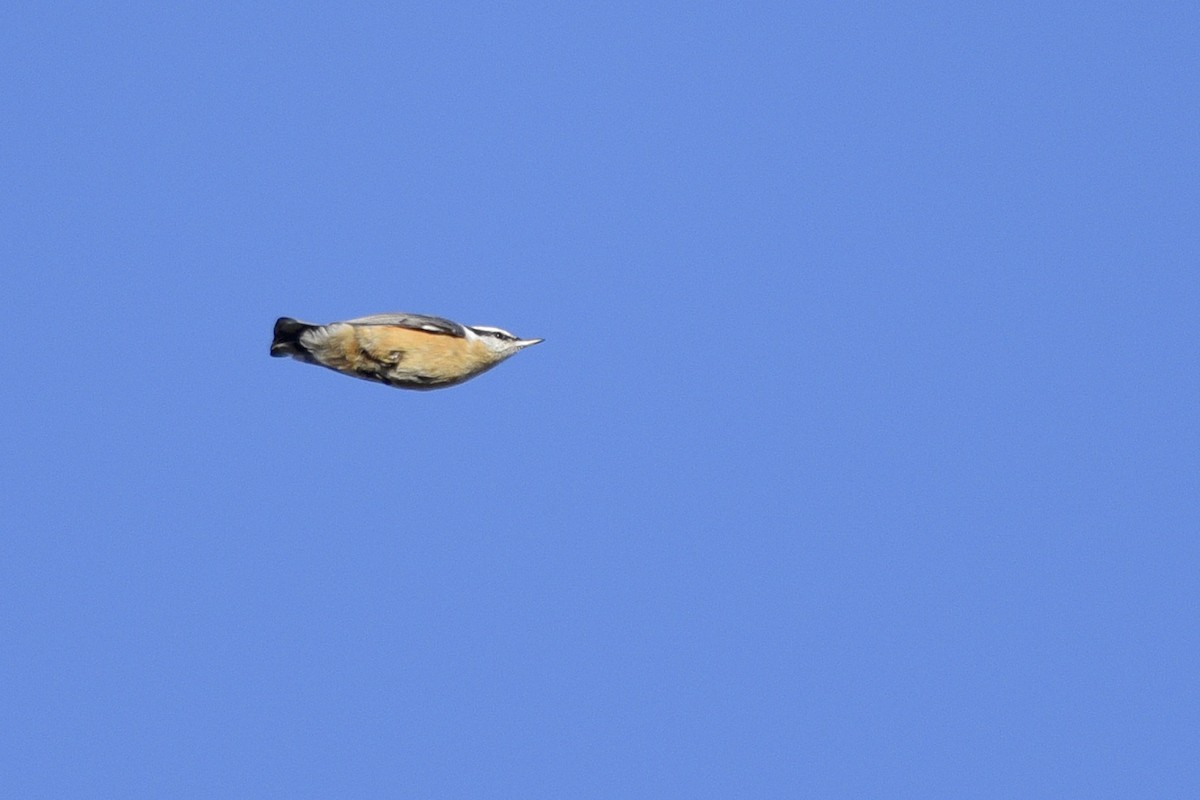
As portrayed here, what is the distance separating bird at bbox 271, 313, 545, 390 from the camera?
1761 centimetres

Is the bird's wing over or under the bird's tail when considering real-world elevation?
over

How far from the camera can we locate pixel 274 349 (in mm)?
17672

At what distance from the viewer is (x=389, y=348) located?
17.7 m

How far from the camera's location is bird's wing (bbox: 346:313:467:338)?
17812 mm

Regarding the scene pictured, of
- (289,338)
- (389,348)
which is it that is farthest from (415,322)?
(289,338)

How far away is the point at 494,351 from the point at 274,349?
2247mm

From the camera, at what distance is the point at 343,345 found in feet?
57.8

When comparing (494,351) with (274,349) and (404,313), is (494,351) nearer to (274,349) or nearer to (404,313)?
(404,313)

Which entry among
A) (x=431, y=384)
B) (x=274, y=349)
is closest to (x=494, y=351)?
(x=431, y=384)

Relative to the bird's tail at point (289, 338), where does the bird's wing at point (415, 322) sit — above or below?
above

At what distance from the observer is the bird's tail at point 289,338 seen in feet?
57.6

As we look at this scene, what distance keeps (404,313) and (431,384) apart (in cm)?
74

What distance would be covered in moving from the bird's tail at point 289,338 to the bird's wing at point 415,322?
1.52 feet

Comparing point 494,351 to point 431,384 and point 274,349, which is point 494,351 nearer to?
point 431,384
